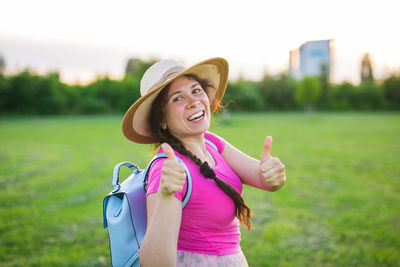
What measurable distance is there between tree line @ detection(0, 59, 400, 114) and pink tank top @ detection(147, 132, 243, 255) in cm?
2810

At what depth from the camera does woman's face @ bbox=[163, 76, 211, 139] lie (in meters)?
1.51

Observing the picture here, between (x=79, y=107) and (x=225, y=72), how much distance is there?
38.8m

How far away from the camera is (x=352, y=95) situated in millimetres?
43969

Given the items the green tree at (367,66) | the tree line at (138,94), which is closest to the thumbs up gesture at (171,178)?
the tree line at (138,94)

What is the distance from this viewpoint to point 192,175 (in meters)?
1.37

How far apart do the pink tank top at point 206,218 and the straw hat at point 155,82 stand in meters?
0.32

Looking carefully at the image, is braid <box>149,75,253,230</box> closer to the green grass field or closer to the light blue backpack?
the light blue backpack

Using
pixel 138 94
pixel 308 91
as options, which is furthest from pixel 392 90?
pixel 138 94

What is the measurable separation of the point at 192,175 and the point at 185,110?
1.06 feet

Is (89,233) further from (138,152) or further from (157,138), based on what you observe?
(138,152)

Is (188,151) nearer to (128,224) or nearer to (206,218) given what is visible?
(206,218)

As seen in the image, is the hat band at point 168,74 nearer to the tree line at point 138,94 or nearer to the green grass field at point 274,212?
the green grass field at point 274,212

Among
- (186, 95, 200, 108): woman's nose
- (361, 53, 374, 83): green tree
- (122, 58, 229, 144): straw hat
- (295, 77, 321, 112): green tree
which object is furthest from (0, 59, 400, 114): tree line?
(186, 95, 200, 108): woman's nose

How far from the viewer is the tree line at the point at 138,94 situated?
3444 cm
